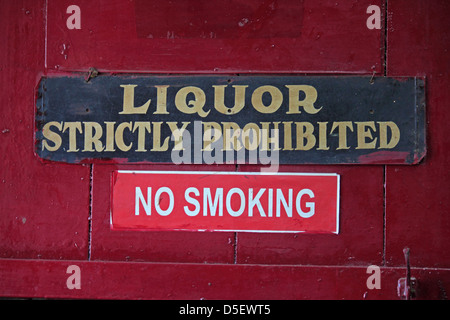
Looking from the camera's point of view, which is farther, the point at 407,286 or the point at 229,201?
the point at 229,201

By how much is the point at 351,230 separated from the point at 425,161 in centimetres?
49

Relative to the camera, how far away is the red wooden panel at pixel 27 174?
197 cm

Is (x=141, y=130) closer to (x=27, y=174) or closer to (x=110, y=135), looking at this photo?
(x=110, y=135)

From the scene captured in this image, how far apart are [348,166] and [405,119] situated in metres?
0.35

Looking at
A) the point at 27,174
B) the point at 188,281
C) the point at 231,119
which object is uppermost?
the point at 231,119

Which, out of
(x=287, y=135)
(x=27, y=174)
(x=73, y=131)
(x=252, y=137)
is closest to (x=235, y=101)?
(x=252, y=137)

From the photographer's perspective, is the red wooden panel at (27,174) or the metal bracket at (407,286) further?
the red wooden panel at (27,174)

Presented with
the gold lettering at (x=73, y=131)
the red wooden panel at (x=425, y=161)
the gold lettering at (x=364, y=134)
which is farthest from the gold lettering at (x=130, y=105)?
the red wooden panel at (x=425, y=161)

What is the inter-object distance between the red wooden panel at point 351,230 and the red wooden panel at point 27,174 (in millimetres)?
888

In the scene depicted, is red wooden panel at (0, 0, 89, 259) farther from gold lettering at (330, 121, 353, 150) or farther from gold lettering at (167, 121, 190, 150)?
gold lettering at (330, 121, 353, 150)

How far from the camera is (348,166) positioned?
192 centimetres

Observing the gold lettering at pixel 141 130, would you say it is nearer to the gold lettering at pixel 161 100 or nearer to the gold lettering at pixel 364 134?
the gold lettering at pixel 161 100

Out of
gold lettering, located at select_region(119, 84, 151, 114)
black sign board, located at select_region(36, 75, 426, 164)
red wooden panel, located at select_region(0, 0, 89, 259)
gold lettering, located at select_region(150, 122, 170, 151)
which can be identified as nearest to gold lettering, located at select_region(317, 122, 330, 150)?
black sign board, located at select_region(36, 75, 426, 164)

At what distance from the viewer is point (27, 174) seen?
6.47ft
